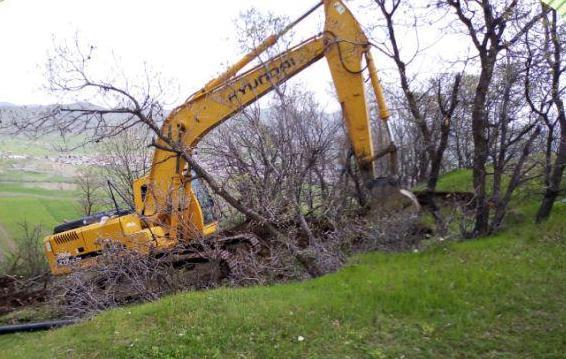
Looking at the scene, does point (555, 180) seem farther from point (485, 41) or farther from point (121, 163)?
point (121, 163)

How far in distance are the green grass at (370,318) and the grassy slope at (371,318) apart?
0.01m

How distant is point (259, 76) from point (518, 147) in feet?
15.8

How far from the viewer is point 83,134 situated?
8805 mm

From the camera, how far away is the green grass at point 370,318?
530cm

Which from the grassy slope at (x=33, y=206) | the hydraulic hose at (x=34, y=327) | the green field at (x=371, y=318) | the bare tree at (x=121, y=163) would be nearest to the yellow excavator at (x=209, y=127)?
the hydraulic hose at (x=34, y=327)

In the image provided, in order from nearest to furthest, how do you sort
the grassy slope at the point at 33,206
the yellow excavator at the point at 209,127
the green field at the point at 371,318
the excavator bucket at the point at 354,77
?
the green field at the point at 371,318 < the excavator bucket at the point at 354,77 < the yellow excavator at the point at 209,127 < the grassy slope at the point at 33,206

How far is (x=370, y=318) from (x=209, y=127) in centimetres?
574

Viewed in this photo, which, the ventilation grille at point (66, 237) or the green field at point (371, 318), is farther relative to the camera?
the ventilation grille at point (66, 237)

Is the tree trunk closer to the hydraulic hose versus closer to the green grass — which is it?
the green grass

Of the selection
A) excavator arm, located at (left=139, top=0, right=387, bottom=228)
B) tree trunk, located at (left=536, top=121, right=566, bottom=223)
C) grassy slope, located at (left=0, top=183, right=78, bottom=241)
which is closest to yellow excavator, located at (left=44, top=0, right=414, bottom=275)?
excavator arm, located at (left=139, top=0, right=387, bottom=228)

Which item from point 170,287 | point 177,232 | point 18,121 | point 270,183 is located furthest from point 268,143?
point 18,121

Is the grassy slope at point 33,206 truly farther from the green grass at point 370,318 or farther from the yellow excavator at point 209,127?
the green grass at point 370,318

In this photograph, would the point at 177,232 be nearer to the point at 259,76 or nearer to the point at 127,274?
the point at 127,274

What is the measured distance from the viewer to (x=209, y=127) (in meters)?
10.5
